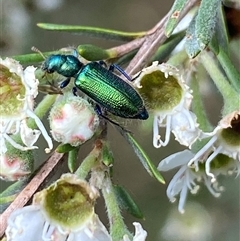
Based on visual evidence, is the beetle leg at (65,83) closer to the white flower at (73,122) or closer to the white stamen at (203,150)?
the white flower at (73,122)

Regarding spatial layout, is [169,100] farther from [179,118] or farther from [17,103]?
[17,103]

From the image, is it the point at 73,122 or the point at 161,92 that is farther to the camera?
the point at 161,92

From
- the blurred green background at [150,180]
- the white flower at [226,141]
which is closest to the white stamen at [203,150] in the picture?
the white flower at [226,141]

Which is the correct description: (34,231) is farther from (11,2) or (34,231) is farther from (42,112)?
(11,2)

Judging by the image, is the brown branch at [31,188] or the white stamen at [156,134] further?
the white stamen at [156,134]

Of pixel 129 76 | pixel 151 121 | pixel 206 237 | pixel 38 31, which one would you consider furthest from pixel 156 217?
pixel 129 76

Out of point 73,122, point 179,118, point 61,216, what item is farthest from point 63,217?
point 179,118
